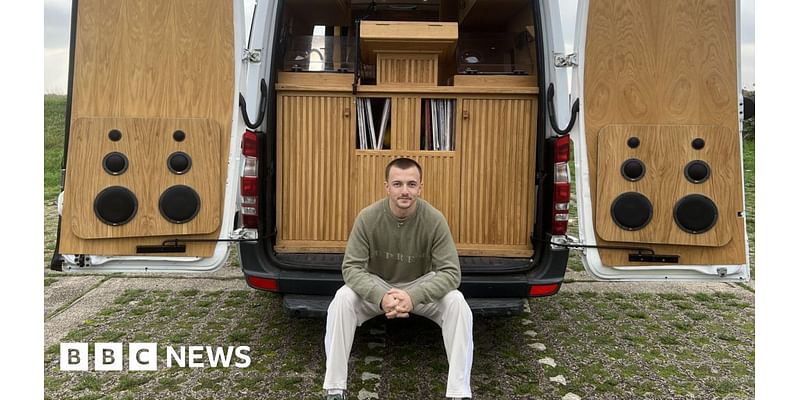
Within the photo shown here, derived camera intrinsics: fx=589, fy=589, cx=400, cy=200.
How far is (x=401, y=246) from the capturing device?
289 centimetres

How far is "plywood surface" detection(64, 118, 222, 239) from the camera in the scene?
3.04 meters

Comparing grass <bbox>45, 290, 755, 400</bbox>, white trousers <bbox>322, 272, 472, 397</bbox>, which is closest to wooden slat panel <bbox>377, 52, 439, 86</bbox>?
white trousers <bbox>322, 272, 472, 397</bbox>

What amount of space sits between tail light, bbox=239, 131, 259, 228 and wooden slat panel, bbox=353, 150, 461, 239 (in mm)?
607

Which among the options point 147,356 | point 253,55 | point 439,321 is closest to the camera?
point 439,321

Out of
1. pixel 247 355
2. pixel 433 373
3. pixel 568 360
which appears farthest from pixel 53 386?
pixel 568 360

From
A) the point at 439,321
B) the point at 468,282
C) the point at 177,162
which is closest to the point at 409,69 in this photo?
the point at 468,282

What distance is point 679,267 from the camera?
311 centimetres

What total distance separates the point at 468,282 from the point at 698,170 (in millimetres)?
1315

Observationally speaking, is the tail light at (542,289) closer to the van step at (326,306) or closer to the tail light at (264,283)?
the van step at (326,306)

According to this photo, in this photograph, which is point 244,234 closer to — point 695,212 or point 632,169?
point 632,169

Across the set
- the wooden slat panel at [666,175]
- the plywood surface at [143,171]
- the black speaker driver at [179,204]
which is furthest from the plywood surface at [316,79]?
the wooden slat panel at [666,175]

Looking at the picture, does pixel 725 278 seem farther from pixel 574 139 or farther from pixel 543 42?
pixel 543 42

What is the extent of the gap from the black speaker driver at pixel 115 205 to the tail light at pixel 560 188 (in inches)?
86.9

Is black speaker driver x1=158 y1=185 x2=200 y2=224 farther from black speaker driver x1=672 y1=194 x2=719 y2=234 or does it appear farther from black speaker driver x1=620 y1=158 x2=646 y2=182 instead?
black speaker driver x1=672 y1=194 x2=719 y2=234
